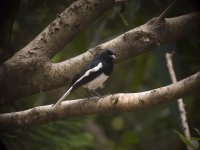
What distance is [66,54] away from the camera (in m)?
6.36

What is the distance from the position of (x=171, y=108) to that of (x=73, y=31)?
117 centimetres

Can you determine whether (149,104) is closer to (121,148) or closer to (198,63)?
(198,63)

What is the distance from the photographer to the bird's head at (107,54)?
427 cm

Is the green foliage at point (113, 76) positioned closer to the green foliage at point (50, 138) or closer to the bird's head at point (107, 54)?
the green foliage at point (50, 138)

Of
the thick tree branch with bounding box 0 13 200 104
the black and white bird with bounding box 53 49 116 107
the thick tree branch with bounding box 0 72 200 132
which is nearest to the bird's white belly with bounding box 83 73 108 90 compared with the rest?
the black and white bird with bounding box 53 49 116 107

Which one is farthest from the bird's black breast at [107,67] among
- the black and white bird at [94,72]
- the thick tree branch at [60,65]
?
the thick tree branch at [60,65]

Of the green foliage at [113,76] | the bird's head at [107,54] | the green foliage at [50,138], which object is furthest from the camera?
the green foliage at [113,76]

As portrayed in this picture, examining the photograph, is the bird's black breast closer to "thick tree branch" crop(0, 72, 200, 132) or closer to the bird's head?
the bird's head

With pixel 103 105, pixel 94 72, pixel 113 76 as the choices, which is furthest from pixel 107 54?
pixel 113 76

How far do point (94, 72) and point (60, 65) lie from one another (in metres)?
0.32

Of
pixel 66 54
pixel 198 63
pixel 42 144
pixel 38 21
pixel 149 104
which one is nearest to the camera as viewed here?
pixel 149 104

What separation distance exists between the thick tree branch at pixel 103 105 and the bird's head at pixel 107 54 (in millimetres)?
390

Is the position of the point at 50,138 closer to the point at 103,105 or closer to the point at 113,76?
the point at 103,105

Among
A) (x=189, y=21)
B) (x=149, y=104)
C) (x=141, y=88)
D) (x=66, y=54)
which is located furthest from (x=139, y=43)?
(x=141, y=88)
